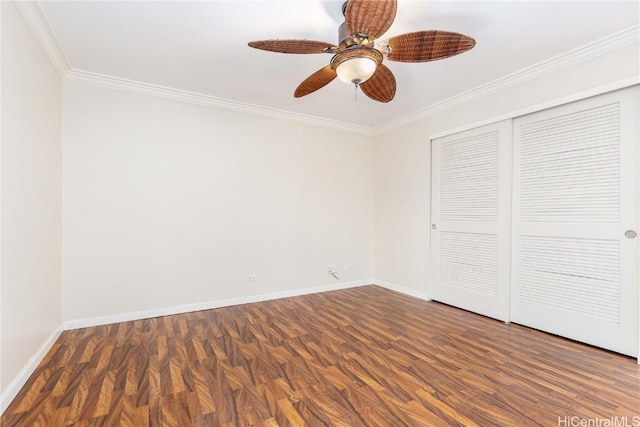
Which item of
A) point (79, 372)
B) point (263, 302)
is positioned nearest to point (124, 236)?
point (79, 372)

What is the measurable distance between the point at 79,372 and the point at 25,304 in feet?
2.01

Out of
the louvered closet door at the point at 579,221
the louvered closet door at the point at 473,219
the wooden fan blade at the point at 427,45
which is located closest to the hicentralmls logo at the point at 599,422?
the louvered closet door at the point at 579,221

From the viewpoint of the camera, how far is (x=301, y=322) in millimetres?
3193

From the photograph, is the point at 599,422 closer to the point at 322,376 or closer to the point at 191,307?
the point at 322,376

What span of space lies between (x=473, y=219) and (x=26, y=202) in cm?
411

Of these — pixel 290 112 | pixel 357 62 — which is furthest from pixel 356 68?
pixel 290 112

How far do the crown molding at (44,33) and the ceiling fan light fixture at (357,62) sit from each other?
208 cm

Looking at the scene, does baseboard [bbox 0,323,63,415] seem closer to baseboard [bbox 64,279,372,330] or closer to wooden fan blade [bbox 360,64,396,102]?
baseboard [bbox 64,279,372,330]

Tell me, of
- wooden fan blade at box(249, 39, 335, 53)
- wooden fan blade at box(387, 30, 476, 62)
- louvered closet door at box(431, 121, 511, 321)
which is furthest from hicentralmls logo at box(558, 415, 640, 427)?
wooden fan blade at box(249, 39, 335, 53)

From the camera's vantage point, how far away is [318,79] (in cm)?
241

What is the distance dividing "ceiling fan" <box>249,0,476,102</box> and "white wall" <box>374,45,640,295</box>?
1542mm

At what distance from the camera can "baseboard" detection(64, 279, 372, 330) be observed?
304 cm

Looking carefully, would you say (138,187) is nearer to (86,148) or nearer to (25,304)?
(86,148)

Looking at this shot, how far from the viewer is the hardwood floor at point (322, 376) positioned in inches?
67.6
